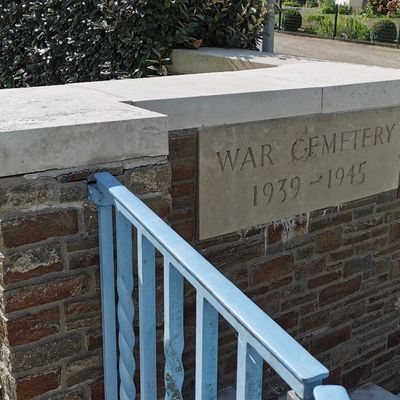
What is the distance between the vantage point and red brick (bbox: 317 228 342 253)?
3523mm

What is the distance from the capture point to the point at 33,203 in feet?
6.88

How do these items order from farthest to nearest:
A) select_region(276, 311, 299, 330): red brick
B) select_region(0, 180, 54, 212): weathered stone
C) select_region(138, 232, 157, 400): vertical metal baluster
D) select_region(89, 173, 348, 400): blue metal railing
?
select_region(276, 311, 299, 330): red brick → select_region(0, 180, 54, 212): weathered stone → select_region(138, 232, 157, 400): vertical metal baluster → select_region(89, 173, 348, 400): blue metal railing

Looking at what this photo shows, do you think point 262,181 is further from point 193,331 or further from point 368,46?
point 368,46

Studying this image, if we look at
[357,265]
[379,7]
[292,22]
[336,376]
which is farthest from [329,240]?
[379,7]

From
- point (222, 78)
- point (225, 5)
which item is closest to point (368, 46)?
point (225, 5)

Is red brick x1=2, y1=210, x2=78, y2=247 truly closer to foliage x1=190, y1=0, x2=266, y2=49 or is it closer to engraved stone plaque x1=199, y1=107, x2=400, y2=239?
engraved stone plaque x1=199, y1=107, x2=400, y2=239

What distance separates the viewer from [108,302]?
2264mm

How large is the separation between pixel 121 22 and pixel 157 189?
2.89 metres

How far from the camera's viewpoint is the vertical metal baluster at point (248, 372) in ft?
4.44

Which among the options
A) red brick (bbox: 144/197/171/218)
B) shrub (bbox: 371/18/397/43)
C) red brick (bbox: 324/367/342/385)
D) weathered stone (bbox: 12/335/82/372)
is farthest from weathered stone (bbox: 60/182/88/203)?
shrub (bbox: 371/18/397/43)

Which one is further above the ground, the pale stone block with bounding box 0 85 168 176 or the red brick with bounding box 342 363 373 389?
the pale stone block with bounding box 0 85 168 176

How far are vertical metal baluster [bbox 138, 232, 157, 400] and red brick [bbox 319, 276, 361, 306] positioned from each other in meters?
1.77

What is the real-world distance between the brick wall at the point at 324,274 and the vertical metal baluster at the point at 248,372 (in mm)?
1503

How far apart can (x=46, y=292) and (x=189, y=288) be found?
3.03 feet
